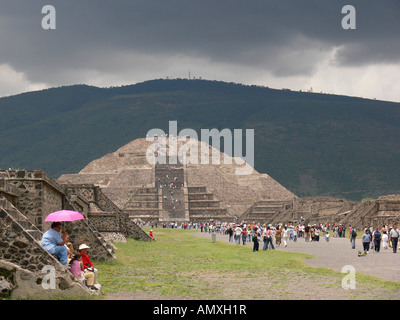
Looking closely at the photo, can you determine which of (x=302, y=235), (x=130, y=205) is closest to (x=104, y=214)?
(x=302, y=235)

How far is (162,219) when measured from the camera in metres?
107

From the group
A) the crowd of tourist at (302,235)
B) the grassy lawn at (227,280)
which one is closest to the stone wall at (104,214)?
the crowd of tourist at (302,235)

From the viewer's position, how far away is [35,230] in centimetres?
1808

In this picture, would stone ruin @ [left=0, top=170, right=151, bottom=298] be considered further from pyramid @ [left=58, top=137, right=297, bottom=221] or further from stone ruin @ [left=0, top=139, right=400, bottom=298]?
pyramid @ [left=58, top=137, right=297, bottom=221]

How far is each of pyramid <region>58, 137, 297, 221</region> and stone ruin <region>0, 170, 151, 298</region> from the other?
50.1 m

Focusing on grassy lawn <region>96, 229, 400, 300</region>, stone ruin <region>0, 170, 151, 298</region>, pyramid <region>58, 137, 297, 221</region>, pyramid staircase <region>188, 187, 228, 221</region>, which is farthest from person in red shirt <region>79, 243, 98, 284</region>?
pyramid staircase <region>188, 187, 228, 221</region>

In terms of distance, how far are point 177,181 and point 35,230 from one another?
115 m

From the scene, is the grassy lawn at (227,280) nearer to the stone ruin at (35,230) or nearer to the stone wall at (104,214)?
the stone ruin at (35,230)

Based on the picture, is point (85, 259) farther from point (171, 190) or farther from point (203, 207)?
point (171, 190)

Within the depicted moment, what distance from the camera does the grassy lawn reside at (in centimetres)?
1822

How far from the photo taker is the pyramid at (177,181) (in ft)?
368

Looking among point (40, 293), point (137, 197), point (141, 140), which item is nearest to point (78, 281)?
point (40, 293)
